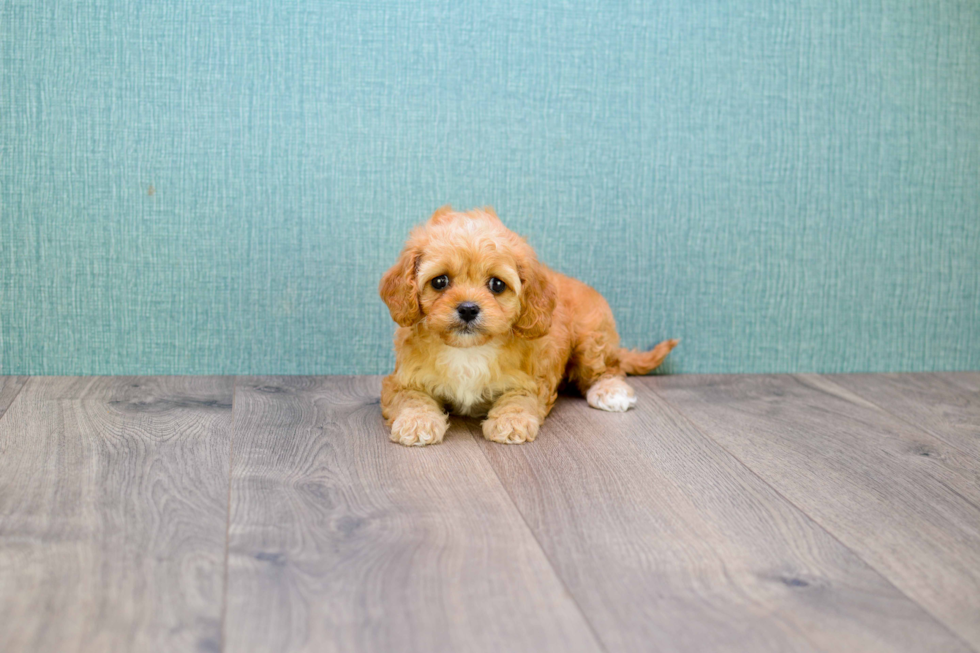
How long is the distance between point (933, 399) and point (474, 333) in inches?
61.9

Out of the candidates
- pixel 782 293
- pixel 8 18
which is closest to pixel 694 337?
pixel 782 293

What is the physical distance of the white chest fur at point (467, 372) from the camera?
7.76ft

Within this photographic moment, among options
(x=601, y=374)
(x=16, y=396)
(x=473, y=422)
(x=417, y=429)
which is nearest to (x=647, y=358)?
(x=601, y=374)

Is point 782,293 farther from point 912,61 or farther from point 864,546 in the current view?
point 864,546

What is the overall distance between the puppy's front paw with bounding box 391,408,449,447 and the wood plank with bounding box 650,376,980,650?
73 centimetres

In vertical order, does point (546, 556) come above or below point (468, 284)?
below

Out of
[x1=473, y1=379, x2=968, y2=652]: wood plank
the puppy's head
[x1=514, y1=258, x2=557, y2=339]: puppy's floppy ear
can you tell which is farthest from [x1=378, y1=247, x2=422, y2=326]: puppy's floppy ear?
[x1=473, y1=379, x2=968, y2=652]: wood plank

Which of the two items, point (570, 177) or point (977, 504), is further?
point (570, 177)

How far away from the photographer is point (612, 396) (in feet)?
8.59

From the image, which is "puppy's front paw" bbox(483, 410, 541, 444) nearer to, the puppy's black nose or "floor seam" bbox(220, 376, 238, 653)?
the puppy's black nose

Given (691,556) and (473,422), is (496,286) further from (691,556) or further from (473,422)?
(691,556)

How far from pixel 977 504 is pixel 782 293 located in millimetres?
1267

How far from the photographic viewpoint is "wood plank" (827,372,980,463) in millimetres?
2486

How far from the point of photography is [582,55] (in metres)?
2.88
